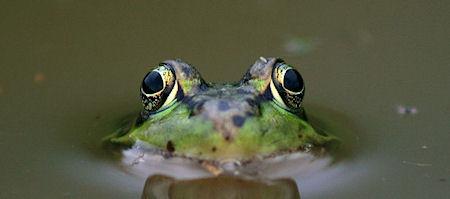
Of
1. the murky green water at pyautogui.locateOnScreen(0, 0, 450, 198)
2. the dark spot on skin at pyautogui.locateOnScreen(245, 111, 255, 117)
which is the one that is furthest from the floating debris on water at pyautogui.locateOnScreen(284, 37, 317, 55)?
the dark spot on skin at pyautogui.locateOnScreen(245, 111, 255, 117)

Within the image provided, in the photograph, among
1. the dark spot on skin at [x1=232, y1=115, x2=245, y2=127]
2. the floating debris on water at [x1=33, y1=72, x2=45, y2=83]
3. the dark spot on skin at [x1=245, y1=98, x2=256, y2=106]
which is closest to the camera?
the dark spot on skin at [x1=232, y1=115, x2=245, y2=127]

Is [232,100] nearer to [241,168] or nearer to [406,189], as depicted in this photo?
[241,168]

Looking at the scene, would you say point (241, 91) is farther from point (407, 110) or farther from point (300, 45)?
point (300, 45)

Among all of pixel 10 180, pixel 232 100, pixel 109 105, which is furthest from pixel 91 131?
→ pixel 232 100

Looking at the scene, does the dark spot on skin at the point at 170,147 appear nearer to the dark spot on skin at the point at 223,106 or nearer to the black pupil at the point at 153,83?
the dark spot on skin at the point at 223,106

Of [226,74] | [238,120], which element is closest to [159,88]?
[238,120]

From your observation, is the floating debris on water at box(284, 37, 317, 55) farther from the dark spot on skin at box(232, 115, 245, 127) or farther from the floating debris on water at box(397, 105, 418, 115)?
the dark spot on skin at box(232, 115, 245, 127)

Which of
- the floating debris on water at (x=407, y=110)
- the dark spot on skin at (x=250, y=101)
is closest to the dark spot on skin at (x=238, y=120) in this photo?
the dark spot on skin at (x=250, y=101)
